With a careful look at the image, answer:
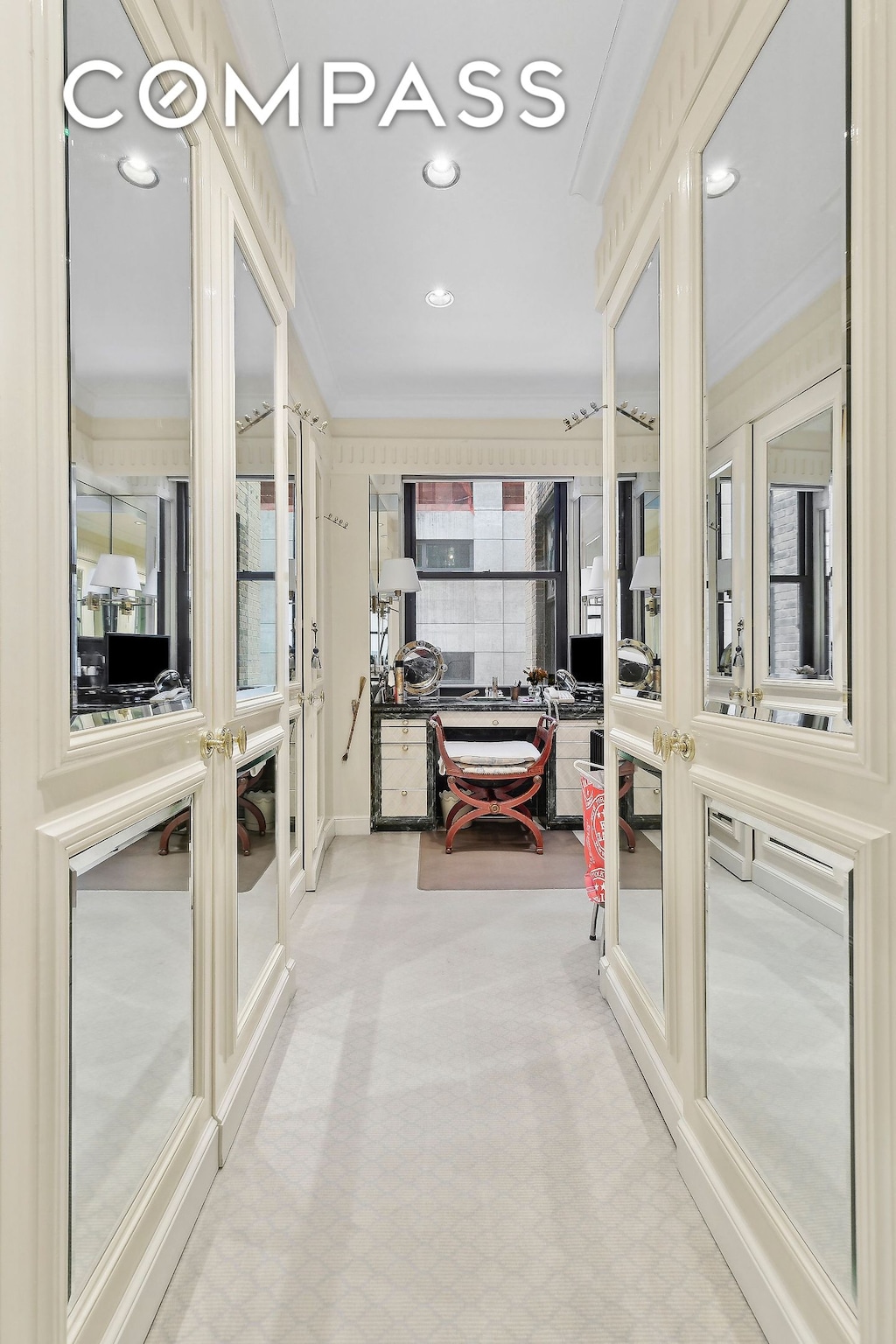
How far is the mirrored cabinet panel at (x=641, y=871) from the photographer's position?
1882mm

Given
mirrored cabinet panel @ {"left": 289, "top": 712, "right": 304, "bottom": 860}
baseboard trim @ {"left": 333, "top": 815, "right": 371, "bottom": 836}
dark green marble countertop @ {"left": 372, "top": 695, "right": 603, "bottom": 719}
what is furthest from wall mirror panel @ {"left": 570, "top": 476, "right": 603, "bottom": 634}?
mirrored cabinet panel @ {"left": 289, "top": 712, "right": 304, "bottom": 860}

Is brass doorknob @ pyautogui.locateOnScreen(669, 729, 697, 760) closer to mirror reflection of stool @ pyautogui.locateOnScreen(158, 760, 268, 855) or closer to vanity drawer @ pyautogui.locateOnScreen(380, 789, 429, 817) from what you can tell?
mirror reflection of stool @ pyautogui.locateOnScreen(158, 760, 268, 855)

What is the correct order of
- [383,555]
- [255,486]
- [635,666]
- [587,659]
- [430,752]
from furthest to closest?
[383,555] → [587,659] → [430,752] → [635,666] → [255,486]

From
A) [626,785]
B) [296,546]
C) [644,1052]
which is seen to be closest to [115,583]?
[626,785]

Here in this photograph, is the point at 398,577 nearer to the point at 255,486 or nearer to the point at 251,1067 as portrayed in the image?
the point at 255,486

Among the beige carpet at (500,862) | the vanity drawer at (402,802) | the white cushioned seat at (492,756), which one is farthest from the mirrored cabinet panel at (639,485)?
the vanity drawer at (402,802)

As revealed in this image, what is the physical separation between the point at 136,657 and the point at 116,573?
0.49ft

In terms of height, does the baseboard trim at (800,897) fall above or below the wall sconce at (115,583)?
below

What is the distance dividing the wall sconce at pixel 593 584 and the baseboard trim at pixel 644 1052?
282 centimetres

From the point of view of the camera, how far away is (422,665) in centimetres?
502

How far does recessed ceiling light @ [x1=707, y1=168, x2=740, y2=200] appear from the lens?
4.46 feet

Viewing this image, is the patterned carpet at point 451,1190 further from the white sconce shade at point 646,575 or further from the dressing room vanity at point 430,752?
the dressing room vanity at point 430,752

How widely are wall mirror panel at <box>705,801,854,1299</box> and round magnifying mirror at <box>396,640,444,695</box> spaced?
11.7ft

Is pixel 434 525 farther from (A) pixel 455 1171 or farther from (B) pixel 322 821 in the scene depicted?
(A) pixel 455 1171
